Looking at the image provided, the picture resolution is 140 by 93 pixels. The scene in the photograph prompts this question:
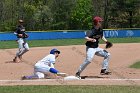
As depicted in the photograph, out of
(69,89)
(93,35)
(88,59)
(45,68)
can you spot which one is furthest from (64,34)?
(69,89)

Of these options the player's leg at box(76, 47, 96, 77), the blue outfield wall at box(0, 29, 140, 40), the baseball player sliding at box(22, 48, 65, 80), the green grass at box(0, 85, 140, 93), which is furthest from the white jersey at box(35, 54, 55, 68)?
the blue outfield wall at box(0, 29, 140, 40)

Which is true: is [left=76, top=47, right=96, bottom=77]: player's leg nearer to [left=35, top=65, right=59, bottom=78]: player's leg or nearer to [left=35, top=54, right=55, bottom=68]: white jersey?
[left=35, top=65, right=59, bottom=78]: player's leg

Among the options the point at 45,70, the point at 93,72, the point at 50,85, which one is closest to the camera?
the point at 50,85

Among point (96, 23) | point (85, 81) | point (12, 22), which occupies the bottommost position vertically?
point (12, 22)

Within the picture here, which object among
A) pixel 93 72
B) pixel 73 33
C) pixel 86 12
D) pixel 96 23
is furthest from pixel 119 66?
pixel 86 12

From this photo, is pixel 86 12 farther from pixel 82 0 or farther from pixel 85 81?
pixel 85 81

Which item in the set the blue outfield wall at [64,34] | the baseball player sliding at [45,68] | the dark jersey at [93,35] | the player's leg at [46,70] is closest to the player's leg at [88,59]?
the dark jersey at [93,35]

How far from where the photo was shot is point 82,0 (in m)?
71.6

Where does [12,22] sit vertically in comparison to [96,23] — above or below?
below

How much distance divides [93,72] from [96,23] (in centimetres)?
231

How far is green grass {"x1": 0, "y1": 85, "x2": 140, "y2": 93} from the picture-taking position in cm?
923

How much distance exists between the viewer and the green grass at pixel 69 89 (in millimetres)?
9227

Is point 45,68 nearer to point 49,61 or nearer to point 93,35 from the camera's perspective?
point 49,61

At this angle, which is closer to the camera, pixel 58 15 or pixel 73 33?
pixel 73 33
